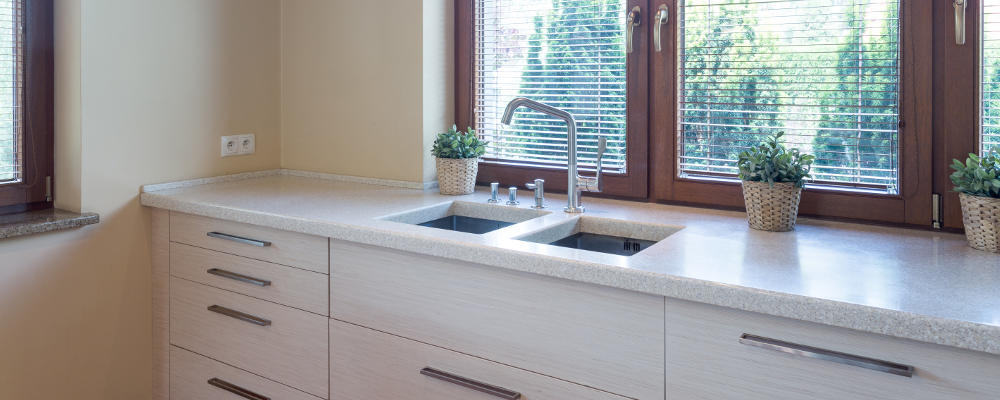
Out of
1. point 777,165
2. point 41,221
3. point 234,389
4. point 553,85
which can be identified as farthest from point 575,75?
point 41,221

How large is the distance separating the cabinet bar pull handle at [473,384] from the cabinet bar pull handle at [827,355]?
0.55 metres

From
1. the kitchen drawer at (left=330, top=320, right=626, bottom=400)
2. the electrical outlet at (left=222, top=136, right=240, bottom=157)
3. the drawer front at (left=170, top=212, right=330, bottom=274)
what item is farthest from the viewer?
the electrical outlet at (left=222, top=136, right=240, bottom=157)

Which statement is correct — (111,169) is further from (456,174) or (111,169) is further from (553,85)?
(553,85)

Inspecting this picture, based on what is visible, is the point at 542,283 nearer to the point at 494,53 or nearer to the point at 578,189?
the point at 578,189

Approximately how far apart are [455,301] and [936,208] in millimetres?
1186

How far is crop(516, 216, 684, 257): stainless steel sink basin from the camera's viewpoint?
192 centimetres

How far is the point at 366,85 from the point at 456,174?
1.78 feet

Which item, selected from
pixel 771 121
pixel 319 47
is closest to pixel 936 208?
pixel 771 121

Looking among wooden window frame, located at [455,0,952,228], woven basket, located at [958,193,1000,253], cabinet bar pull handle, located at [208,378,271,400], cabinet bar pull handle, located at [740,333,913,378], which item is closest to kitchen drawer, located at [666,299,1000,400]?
cabinet bar pull handle, located at [740,333,913,378]

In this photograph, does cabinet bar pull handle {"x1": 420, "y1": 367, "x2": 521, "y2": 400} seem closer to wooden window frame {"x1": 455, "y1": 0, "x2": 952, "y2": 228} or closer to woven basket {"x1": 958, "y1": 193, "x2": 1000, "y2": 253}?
wooden window frame {"x1": 455, "y1": 0, "x2": 952, "y2": 228}

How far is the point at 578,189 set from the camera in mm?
2162

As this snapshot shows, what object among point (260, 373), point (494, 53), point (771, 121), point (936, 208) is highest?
point (494, 53)

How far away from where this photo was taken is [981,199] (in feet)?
4.99

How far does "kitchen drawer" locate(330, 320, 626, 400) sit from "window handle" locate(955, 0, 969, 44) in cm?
114
